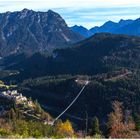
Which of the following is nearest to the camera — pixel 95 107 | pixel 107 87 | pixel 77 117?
pixel 77 117

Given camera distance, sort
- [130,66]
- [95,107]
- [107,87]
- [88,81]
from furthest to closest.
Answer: [130,66], [88,81], [107,87], [95,107]

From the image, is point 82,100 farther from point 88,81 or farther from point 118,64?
point 118,64

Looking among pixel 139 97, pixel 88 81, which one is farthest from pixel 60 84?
pixel 139 97

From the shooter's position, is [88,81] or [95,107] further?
[88,81]

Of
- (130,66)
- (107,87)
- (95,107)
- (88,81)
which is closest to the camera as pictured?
(95,107)

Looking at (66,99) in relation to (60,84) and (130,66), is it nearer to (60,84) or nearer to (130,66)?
(60,84)

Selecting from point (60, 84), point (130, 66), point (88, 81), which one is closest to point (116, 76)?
point (88, 81)

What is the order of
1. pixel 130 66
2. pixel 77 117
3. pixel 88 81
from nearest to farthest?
pixel 77 117
pixel 88 81
pixel 130 66

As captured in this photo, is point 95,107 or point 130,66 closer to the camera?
point 95,107

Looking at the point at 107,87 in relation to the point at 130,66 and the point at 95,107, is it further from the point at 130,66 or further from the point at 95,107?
the point at 130,66
